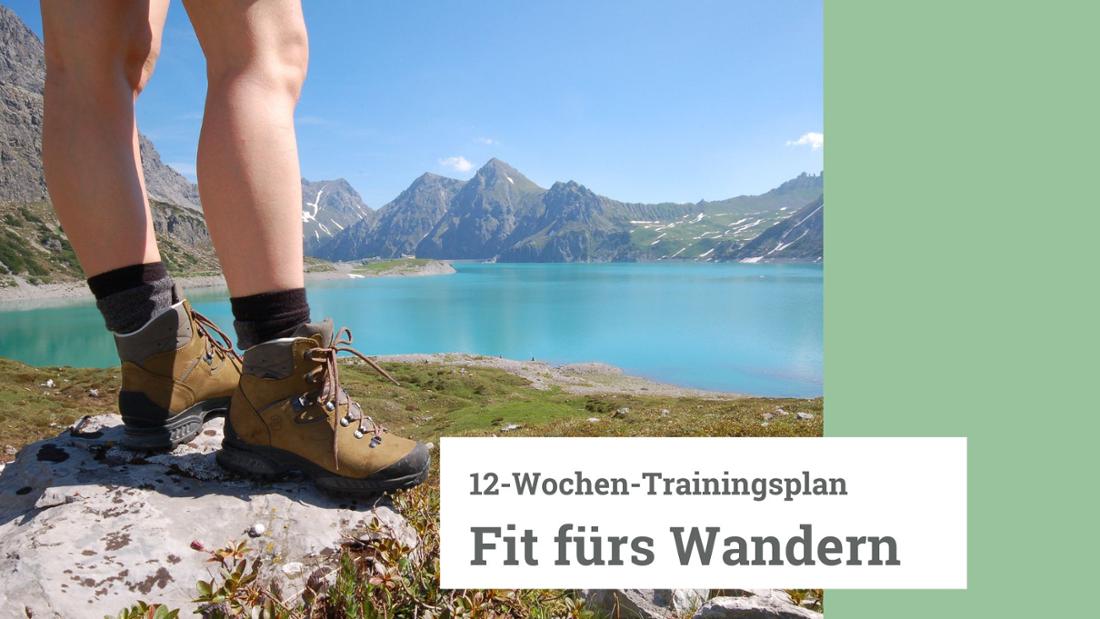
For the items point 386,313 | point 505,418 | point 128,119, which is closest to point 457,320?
point 386,313

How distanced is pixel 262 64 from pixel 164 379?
157cm

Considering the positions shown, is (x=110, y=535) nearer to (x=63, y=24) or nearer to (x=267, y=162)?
(x=267, y=162)

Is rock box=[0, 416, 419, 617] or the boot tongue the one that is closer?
rock box=[0, 416, 419, 617]

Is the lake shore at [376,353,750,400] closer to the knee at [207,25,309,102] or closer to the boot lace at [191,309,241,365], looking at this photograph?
the boot lace at [191,309,241,365]

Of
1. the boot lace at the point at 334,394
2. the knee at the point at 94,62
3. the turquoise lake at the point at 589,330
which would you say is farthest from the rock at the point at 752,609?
the turquoise lake at the point at 589,330

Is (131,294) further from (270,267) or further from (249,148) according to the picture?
(249,148)

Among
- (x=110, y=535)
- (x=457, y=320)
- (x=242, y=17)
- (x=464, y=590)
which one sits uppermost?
(x=242, y=17)

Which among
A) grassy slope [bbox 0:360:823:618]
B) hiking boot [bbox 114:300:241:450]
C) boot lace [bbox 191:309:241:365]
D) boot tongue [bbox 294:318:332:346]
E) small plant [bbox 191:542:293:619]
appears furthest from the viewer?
boot lace [bbox 191:309:241:365]

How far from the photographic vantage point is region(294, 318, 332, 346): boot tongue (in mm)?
2324

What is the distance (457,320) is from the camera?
335 feet

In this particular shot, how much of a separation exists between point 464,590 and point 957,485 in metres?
1.88

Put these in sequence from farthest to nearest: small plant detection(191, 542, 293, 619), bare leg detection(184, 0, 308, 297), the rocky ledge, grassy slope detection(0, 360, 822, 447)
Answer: grassy slope detection(0, 360, 822, 447), bare leg detection(184, 0, 308, 297), the rocky ledge, small plant detection(191, 542, 293, 619)

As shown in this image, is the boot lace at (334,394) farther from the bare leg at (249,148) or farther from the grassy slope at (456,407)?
the grassy slope at (456,407)

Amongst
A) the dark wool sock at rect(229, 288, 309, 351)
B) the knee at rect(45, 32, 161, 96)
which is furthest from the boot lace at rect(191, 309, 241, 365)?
the knee at rect(45, 32, 161, 96)
